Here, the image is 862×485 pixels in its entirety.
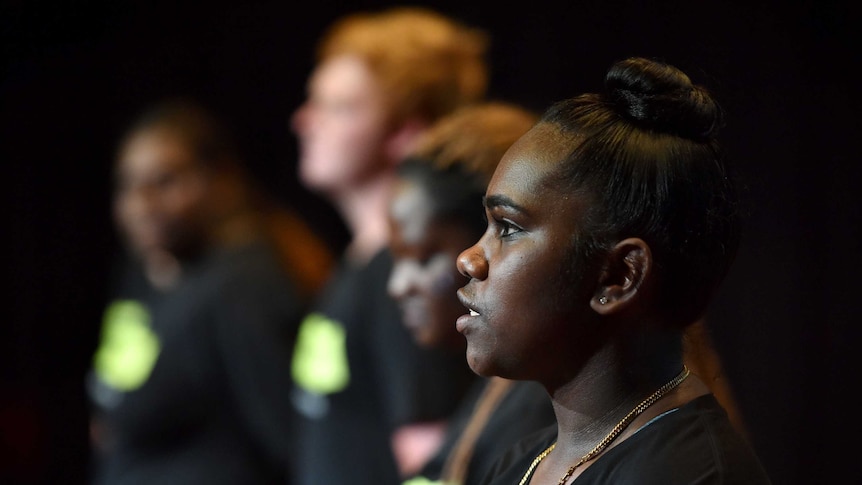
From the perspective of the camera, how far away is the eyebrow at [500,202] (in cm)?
112

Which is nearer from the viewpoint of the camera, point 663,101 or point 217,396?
point 663,101

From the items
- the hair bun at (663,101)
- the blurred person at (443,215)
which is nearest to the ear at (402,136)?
the blurred person at (443,215)

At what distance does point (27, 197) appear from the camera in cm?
405

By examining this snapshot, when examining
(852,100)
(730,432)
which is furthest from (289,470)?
(730,432)

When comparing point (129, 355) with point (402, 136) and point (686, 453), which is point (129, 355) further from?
point (686, 453)

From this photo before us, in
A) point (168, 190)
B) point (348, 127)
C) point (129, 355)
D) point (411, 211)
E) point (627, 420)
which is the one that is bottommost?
point (129, 355)

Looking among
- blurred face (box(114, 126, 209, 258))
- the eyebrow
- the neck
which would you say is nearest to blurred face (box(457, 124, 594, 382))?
the eyebrow

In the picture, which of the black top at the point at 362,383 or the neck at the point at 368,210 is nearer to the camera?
the black top at the point at 362,383

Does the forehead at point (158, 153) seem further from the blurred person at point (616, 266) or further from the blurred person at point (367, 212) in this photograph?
the blurred person at point (616, 266)

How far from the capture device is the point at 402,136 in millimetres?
2490

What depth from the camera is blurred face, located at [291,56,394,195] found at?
2500mm

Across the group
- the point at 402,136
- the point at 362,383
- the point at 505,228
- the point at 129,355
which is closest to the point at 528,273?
the point at 505,228

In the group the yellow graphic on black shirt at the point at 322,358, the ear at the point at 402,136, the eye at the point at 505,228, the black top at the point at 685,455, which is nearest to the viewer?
the black top at the point at 685,455

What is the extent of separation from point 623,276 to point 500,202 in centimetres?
14
